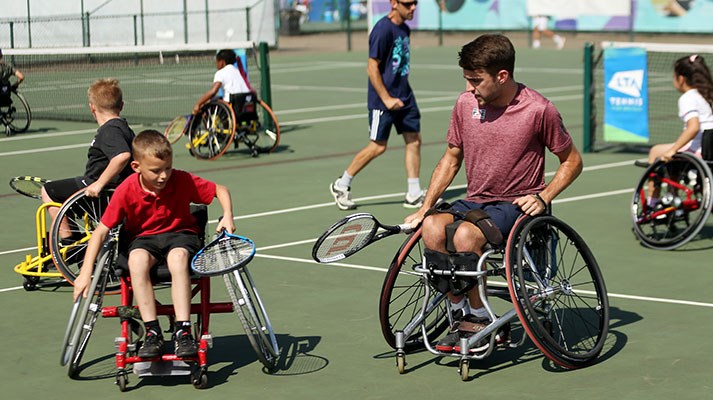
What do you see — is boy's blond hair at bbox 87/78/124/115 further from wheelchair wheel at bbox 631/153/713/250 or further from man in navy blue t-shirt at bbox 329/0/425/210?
wheelchair wheel at bbox 631/153/713/250

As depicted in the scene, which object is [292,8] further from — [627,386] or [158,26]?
[627,386]

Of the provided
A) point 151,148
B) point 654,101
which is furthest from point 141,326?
point 654,101

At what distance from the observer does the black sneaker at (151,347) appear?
621 centimetres

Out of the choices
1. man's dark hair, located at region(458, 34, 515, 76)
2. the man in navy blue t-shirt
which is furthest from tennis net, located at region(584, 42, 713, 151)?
man's dark hair, located at region(458, 34, 515, 76)

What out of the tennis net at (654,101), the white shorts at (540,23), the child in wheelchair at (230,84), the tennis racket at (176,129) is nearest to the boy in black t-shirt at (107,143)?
the tennis racket at (176,129)

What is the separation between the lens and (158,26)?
118 ft

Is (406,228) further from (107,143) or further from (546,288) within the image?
(107,143)

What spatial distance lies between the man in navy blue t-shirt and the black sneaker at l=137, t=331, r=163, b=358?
557cm

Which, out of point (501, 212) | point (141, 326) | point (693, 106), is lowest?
point (141, 326)

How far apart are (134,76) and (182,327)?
20.5 metres

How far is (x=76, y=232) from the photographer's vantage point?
8680mm

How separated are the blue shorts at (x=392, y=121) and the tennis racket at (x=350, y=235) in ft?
17.8

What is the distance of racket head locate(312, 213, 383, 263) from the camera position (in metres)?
6.45

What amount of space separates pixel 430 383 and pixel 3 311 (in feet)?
10.3
